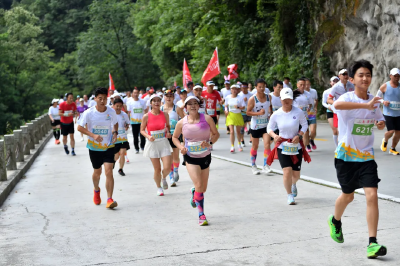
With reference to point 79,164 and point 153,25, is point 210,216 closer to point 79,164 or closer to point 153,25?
point 79,164

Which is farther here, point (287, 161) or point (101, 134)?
point (101, 134)

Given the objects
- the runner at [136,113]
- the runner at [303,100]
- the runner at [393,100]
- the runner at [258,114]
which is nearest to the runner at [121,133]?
the runner at [258,114]

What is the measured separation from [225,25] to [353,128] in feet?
99.6

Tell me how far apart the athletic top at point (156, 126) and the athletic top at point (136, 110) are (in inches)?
292

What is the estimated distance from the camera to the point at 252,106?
12.3m

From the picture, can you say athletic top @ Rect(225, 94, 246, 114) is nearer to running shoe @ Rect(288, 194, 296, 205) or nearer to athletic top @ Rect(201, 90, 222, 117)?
athletic top @ Rect(201, 90, 222, 117)

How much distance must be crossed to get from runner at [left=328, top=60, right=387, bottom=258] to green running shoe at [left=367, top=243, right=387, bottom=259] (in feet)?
0.25

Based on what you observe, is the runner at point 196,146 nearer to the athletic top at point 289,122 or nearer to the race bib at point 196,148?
the race bib at point 196,148

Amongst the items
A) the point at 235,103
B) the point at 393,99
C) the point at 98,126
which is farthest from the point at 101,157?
the point at 235,103

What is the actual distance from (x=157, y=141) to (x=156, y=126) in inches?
10.5

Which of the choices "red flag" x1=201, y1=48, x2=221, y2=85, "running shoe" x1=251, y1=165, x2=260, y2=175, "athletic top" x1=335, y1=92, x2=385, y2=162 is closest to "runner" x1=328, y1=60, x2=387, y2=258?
"athletic top" x1=335, y1=92, x2=385, y2=162

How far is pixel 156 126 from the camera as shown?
33.7 ft

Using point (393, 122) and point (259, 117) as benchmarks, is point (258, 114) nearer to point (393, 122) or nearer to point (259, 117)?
point (259, 117)

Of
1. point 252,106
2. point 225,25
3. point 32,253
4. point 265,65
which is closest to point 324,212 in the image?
point 32,253
